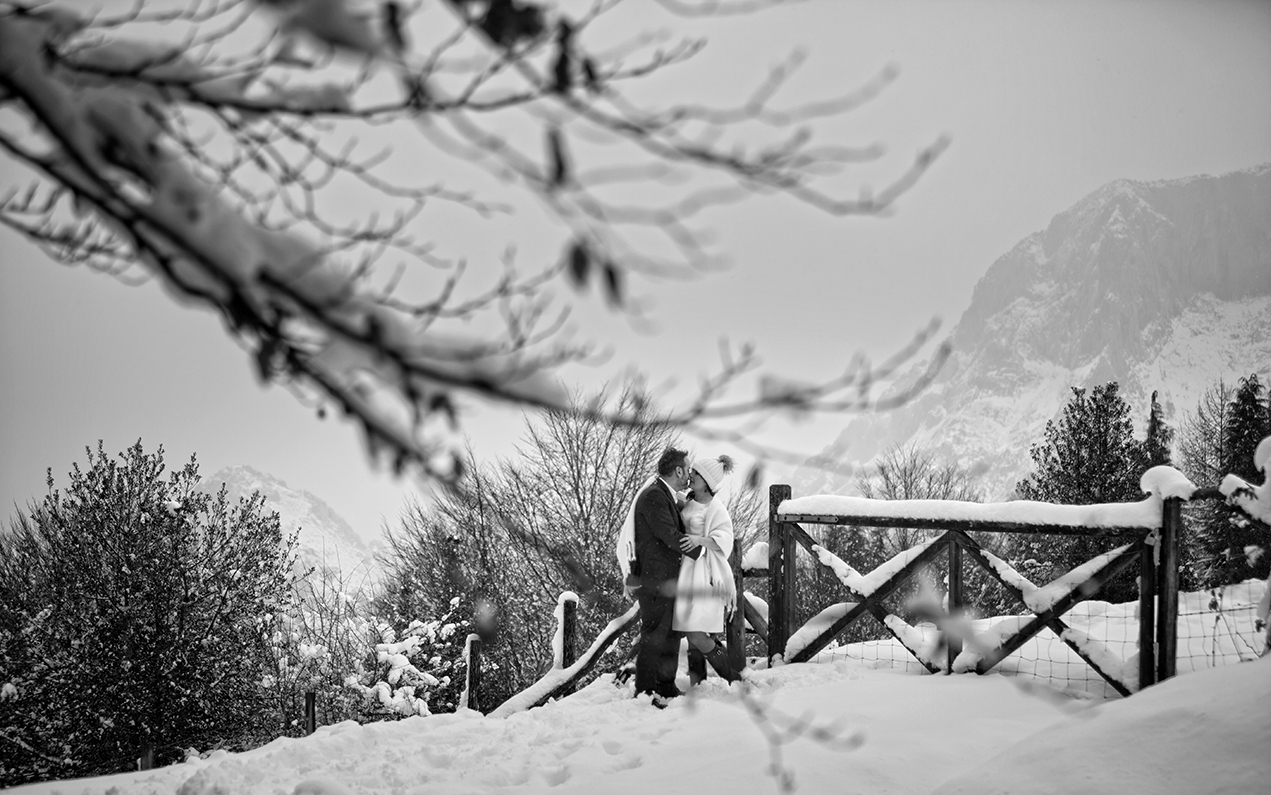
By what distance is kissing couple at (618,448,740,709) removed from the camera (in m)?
5.61

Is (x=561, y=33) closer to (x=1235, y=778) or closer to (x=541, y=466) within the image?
(x=1235, y=778)

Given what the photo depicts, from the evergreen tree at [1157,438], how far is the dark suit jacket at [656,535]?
2405cm

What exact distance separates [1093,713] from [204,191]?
11.6ft

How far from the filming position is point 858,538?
106 ft

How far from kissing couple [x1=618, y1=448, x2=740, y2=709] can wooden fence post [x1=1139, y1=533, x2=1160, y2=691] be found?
2.47 metres

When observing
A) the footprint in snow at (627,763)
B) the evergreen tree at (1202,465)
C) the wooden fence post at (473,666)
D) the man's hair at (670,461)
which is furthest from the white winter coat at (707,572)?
the evergreen tree at (1202,465)

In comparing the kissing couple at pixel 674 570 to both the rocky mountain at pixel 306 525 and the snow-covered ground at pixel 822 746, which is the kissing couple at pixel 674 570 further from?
the rocky mountain at pixel 306 525

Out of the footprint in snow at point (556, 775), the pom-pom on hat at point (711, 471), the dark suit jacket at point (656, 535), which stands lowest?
the footprint in snow at point (556, 775)

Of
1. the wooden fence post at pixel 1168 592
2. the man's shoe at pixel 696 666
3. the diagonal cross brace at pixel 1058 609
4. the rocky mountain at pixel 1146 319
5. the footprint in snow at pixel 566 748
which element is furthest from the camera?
the rocky mountain at pixel 1146 319

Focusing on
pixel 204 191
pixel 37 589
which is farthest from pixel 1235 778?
pixel 37 589

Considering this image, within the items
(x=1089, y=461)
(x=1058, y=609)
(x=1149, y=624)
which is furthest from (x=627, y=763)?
(x=1089, y=461)

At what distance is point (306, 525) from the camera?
19938mm

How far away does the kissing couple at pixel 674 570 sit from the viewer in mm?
5608

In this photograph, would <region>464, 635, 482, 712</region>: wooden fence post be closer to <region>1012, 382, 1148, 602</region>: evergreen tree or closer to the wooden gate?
the wooden gate
